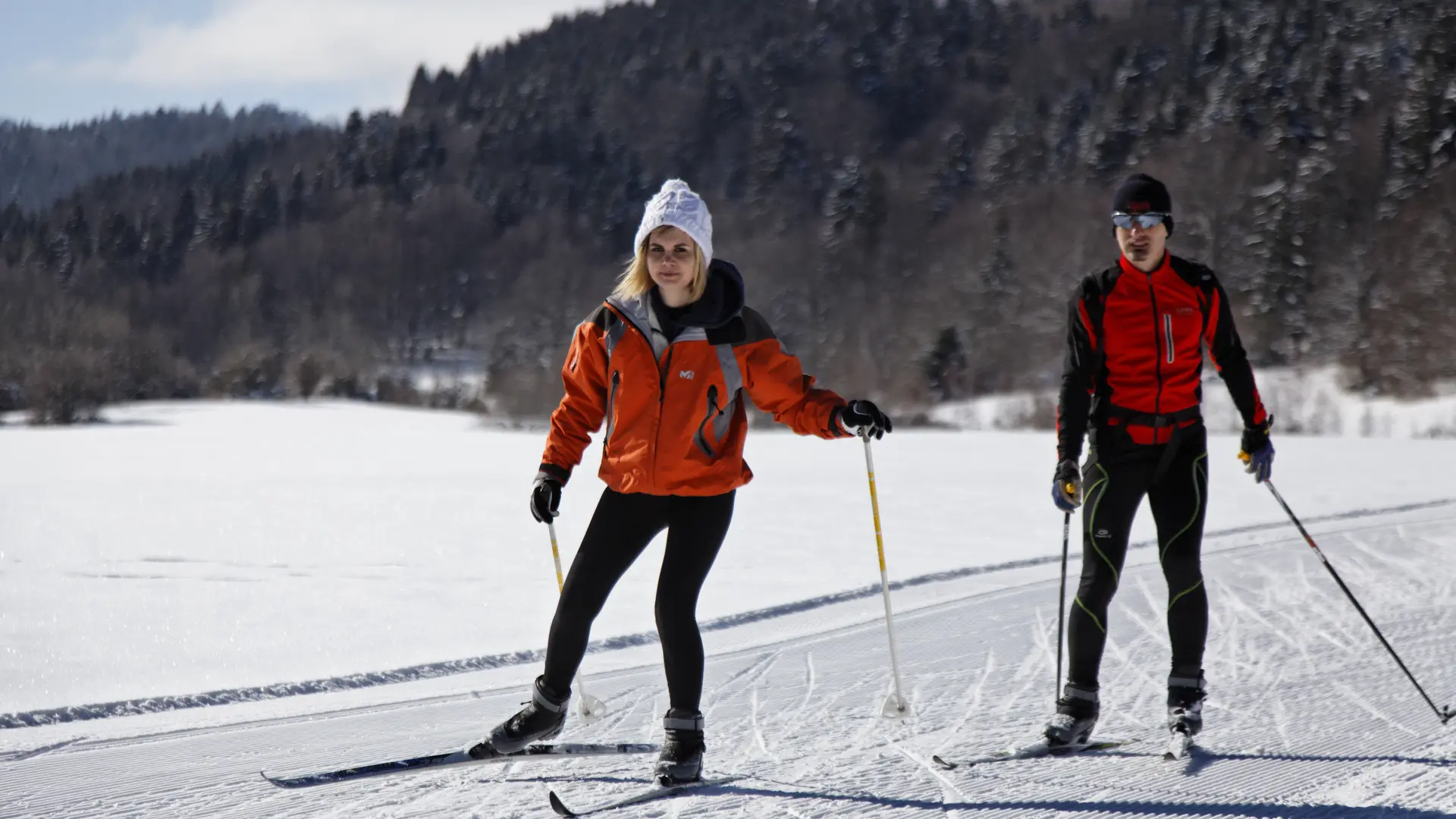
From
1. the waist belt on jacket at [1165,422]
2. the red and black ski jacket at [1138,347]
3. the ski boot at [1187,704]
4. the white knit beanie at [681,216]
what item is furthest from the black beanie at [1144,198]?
the ski boot at [1187,704]

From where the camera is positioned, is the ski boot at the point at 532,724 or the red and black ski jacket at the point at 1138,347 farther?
the red and black ski jacket at the point at 1138,347

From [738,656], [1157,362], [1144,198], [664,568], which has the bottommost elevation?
[738,656]

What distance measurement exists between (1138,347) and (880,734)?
1421mm

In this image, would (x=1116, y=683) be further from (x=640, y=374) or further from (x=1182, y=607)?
(x=640, y=374)

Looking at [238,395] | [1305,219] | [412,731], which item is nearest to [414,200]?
[238,395]

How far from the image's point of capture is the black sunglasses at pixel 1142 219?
340 cm

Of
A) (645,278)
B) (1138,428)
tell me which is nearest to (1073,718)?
(1138,428)

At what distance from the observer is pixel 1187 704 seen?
11.4 feet

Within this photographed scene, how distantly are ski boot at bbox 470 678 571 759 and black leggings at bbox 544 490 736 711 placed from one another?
0.07 meters

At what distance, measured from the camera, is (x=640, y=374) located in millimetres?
3051

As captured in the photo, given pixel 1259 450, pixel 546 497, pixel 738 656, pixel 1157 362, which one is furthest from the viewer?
pixel 738 656

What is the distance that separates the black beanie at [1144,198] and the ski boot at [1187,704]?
1305 mm

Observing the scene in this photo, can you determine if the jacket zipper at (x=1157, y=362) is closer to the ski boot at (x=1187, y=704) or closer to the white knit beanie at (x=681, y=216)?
the ski boot at (x=1187, y=704)

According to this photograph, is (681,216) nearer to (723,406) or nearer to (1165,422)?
(723,406)
